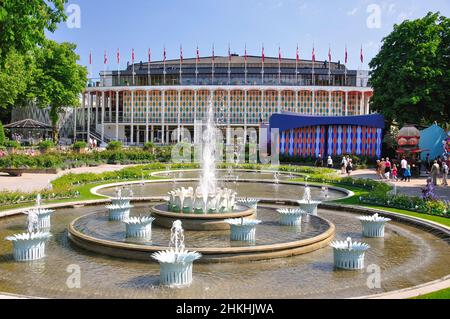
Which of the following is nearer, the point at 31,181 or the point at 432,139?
the point at 31,181

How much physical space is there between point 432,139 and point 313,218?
28.0m

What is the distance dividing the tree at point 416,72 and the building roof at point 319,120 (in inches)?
143

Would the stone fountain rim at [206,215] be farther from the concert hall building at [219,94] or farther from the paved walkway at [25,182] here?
the concert hall building at [219,94]

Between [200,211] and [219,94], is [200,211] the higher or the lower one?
the lower one

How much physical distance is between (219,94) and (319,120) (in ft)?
105

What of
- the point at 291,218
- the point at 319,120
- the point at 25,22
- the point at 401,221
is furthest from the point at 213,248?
the point at 319,120

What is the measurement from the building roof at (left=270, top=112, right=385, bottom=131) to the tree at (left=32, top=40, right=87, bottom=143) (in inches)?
1063

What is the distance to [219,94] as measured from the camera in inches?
2817

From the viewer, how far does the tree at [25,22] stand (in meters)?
16.7

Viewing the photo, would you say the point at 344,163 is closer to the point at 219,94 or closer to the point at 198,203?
the point at 198,203

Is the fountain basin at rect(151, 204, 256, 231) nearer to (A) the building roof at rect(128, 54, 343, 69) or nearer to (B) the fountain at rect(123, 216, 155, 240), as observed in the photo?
(B) the fountain at rect(123, 216, 155, 240)
